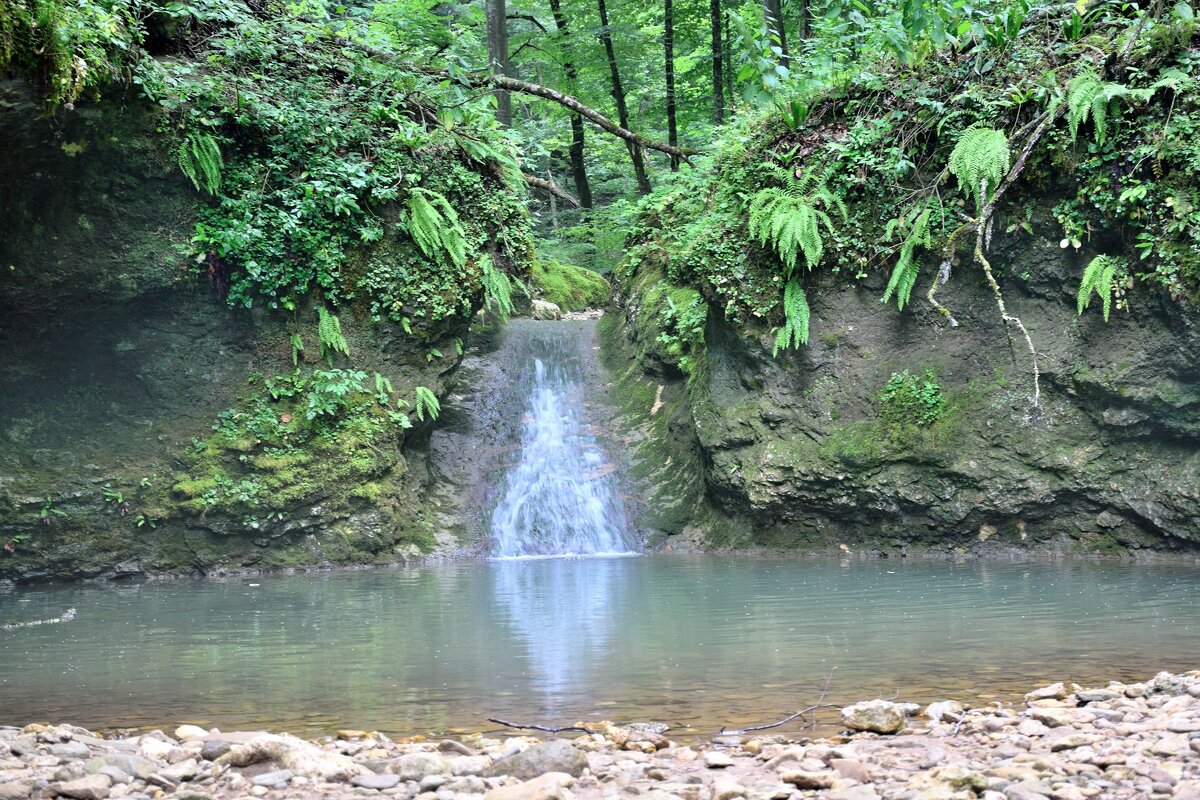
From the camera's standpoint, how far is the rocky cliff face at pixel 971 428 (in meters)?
10.1

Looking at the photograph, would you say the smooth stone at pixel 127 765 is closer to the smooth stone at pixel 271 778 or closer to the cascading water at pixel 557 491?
the smooth stone at pixel 271 778

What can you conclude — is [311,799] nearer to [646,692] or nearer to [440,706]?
[440,706]

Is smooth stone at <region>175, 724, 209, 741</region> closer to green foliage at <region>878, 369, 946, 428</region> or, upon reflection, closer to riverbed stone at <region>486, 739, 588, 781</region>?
riverbed stone at <region>486, 739, 588, 781</region>

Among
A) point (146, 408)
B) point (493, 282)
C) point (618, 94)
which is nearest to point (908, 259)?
point (493, 282)

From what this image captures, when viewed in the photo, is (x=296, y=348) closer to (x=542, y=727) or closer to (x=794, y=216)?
(x=794, y=216)

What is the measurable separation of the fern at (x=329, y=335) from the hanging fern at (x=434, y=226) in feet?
4.71

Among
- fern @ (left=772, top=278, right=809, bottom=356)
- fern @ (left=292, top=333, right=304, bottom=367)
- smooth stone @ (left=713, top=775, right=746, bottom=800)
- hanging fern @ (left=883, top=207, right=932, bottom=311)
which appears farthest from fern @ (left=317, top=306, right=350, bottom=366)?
smooth stone @ (left=713, top=775, right=746, bottom=800)

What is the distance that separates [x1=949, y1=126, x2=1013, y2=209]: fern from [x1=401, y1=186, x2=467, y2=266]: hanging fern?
5.94 m

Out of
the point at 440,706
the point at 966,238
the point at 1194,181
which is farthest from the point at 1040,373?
the point at 440,706

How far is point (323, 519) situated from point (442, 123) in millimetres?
5356

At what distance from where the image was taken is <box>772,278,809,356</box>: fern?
1148 centimetres

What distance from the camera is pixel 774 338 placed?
11.9 m

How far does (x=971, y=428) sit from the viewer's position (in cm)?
1092

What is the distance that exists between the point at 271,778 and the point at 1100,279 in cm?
956
